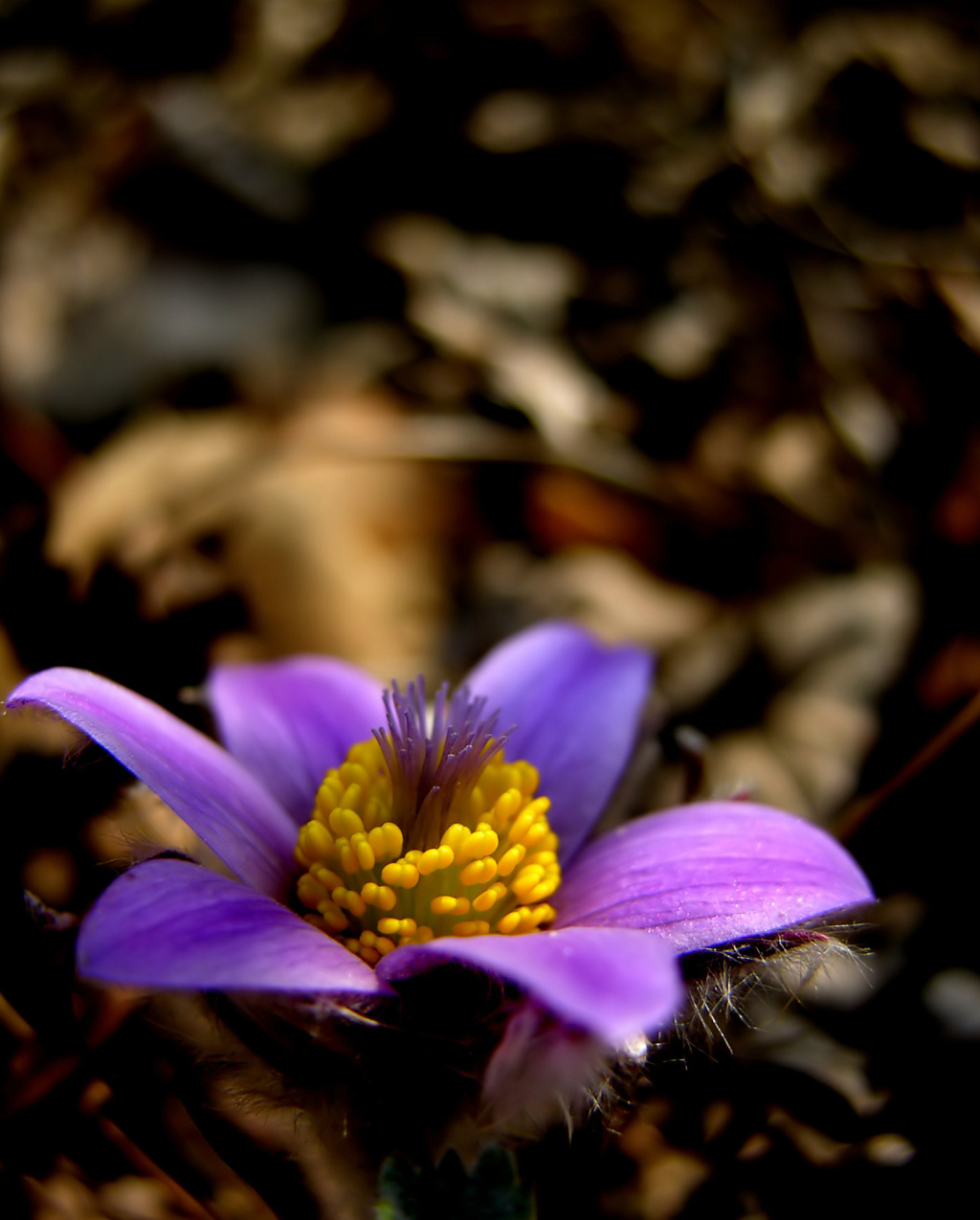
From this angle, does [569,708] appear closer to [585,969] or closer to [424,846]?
[424,846]

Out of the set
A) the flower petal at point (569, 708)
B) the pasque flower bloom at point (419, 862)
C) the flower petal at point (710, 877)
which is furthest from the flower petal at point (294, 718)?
the flower petal at point (710, 877)

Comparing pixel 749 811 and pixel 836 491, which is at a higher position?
pixel 749 811

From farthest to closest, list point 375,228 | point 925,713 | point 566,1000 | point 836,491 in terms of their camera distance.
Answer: point 375,228 → point 836,491 → point 925,713 → point 566,1000

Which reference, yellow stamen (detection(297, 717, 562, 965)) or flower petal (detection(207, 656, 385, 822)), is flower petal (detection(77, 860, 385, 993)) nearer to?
yellow stamen (detection(297, 717, 562, 965))

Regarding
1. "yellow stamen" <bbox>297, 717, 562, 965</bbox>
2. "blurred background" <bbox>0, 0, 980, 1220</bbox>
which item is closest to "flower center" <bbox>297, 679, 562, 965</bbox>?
"yellow stamen" <bbox>297, 717, 562, 965</bbox>

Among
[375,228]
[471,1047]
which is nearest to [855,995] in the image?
[471,1047]

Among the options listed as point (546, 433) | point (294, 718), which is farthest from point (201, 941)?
point (546, 433)

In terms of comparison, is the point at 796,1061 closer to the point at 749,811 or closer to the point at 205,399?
the point at 749,811
